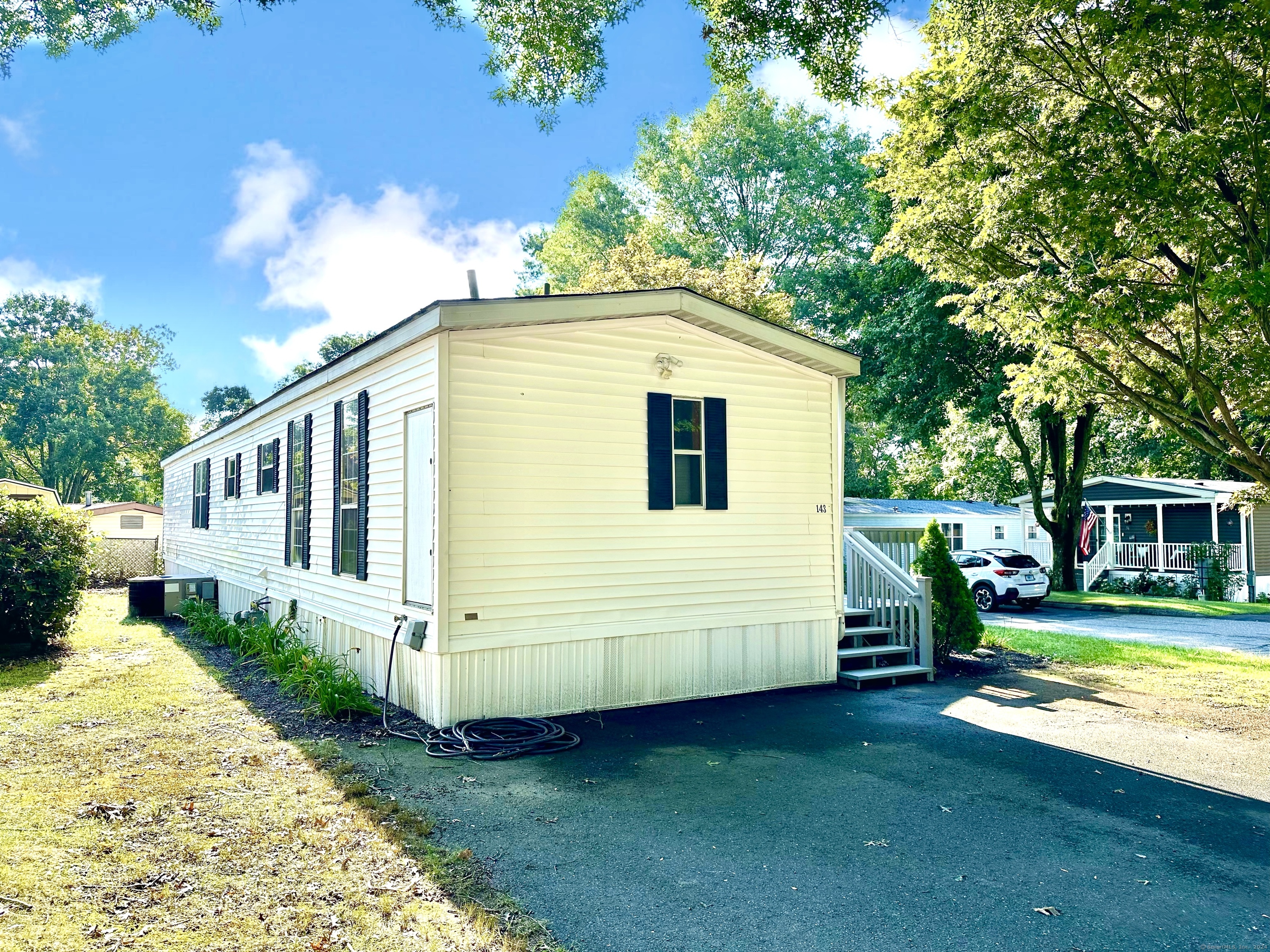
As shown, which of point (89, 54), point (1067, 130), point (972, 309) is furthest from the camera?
point (972, 309)

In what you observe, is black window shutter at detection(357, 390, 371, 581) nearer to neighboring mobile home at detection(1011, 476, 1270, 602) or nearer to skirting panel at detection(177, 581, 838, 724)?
skirting panel at detection(177, 581, 838, 724)

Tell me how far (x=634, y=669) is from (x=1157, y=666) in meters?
7.00

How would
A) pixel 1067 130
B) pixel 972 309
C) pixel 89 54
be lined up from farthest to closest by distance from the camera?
pixel 972 309 < pixel 1067 130 < pixel 89 54

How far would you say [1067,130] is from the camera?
8016mm

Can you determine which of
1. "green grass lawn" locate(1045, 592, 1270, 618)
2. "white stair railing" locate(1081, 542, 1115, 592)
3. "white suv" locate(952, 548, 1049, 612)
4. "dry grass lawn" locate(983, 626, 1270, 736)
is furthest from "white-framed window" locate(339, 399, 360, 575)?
"white stair railing" locate(1081, 542, 1115, 592)

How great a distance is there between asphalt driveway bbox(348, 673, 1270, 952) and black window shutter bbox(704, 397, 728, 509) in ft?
6.75

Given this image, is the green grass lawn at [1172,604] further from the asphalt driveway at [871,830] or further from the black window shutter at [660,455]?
the black window shutter at [660,455]

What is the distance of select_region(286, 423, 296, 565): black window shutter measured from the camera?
34.7ft

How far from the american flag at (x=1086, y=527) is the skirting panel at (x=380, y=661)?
20995 mm

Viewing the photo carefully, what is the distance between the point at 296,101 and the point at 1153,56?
15269 millimetres

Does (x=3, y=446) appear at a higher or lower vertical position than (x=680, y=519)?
higher

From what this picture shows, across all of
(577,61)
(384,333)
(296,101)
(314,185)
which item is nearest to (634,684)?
(384,333)

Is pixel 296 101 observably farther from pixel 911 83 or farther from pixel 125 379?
pixel 125 379

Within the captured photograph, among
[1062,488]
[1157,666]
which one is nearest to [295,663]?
[1157,666]
